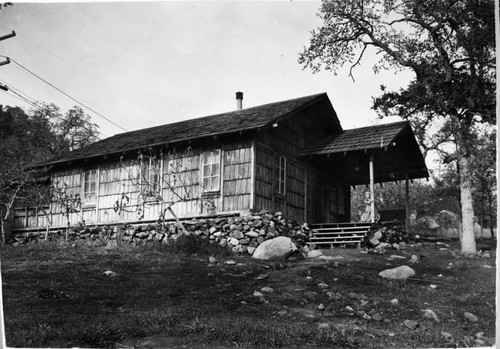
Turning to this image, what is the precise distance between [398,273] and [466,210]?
499 centimetres

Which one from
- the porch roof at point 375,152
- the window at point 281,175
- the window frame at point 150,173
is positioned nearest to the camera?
the porch roof at point 375,152

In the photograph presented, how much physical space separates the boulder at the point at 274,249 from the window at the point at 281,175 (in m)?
3.94

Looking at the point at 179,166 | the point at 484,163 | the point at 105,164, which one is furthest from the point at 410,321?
the point at 105,164

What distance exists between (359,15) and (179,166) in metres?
8.22

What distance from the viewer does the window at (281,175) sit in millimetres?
18062

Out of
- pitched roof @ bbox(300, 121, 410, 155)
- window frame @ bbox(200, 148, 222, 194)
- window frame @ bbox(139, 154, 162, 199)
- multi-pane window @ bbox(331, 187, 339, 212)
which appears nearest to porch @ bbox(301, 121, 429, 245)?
pitched roof @ bbox(300, 121, 410, 155)

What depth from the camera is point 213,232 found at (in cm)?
1638

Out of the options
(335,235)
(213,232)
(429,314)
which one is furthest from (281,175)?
(429,314)

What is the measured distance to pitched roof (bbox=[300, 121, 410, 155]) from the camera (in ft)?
57.3

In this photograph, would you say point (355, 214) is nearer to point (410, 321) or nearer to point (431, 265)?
point (431, 265)

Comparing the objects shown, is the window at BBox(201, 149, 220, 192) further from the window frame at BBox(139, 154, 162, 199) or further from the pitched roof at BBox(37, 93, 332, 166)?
the window frame at BBox(139, 154, 162, 199)

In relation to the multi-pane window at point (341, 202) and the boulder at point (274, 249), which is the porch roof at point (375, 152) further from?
the boulder at point (274, 249)

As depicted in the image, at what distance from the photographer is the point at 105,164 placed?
20.4 m

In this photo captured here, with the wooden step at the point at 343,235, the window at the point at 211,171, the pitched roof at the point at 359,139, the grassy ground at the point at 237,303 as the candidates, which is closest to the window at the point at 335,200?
the pitched roof at the point at 359,139
